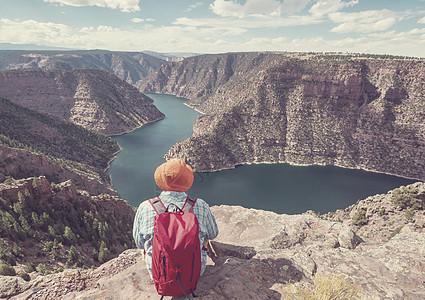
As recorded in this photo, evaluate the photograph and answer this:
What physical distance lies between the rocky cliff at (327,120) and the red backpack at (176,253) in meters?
126

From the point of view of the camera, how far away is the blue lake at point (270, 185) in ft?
336

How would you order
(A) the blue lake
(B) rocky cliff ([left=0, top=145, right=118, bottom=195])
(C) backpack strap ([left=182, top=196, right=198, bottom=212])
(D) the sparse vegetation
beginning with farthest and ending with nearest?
(A) the blue lake, (B) rocky cliff ([left=0, top=145, right=118, bottom=195]), (D) the sparse vegetation, (C) backpack strap ([left=182, top=196, right=198, bottom=212])

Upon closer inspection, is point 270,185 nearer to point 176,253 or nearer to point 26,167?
point 26,167

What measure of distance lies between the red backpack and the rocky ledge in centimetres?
139

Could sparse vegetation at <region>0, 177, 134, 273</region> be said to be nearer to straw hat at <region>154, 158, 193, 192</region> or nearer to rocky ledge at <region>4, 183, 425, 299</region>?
rocky ledge at <region>4, 183, 425, 299</region>

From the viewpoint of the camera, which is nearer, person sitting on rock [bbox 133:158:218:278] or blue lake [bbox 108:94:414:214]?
person sitting on rock [bbox 133:158:218:278]

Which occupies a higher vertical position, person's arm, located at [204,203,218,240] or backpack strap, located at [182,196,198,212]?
backpack strap, located at [182,196,198,212]

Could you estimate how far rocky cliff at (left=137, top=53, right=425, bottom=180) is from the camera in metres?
137

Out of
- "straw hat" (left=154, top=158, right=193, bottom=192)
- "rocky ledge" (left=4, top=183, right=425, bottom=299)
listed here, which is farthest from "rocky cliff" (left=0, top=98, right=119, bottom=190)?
"straw hat" (left=154, top=158, right=193, bottom=192)

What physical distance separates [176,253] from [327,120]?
17452 cm

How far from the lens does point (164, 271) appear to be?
6.24 m

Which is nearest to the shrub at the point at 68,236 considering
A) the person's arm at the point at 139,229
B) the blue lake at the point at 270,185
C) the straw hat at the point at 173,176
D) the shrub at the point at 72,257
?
the shrub at the point at 72,257

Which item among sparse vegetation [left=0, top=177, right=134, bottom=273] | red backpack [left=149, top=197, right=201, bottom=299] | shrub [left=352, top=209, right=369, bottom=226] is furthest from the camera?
shrub [left=352, top=209, right=369, bottom=226]

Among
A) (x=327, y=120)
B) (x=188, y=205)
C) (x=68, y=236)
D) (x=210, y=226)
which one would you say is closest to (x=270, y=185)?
(x=327, y=120)
